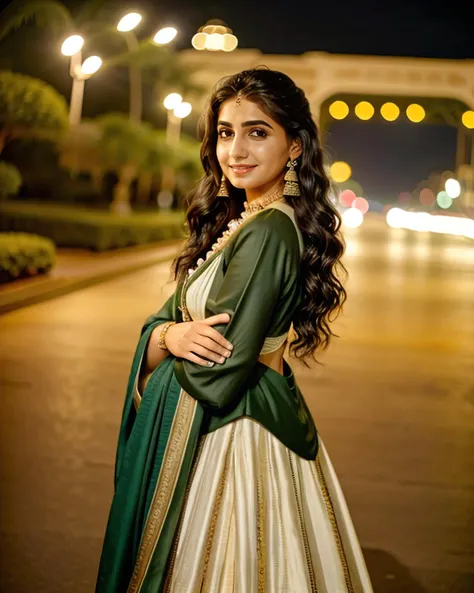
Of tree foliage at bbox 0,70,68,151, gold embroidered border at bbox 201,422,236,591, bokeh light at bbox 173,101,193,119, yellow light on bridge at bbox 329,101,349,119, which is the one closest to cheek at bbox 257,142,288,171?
gold embroidered border at bbox 201,422,236,591

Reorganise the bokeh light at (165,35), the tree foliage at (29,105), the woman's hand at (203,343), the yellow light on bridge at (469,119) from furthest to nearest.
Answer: the yellow light on bridge at (469,119) → the bokeh light at (165,35) → the tree foliage at (29,105) → the woman's hand at (203,343)

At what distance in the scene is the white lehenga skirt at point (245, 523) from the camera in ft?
6.88

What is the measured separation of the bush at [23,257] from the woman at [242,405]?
32.3 feet

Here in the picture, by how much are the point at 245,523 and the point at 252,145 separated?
0.92 metres

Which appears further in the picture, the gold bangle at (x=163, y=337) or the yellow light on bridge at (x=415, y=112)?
the yellow light on bridge at (x=415, y=112)

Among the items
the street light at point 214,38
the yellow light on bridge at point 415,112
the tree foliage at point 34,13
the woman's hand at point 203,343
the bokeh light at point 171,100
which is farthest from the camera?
the yellow light on bridge at point 415,112

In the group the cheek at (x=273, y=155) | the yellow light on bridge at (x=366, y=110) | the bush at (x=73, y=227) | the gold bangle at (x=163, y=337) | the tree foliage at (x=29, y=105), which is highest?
the yellow light on bridge at (x=366, y=110)

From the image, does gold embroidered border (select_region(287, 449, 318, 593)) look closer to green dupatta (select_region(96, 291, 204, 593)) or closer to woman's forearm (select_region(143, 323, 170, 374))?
green dupatta (select_region(96, 291, 204, 593))

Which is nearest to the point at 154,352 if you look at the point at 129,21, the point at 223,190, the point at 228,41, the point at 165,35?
the point at 223,190

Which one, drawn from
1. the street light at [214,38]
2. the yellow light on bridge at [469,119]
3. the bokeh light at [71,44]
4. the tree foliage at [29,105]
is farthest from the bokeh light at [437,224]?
the bokeh light at [71,44]

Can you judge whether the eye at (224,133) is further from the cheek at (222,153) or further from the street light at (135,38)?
the street light at (135,38)

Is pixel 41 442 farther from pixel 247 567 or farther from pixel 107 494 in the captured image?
pixel 247 567

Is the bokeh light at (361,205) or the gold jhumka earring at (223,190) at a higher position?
the bokeh light at (361,205)

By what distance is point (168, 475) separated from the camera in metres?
2.09
